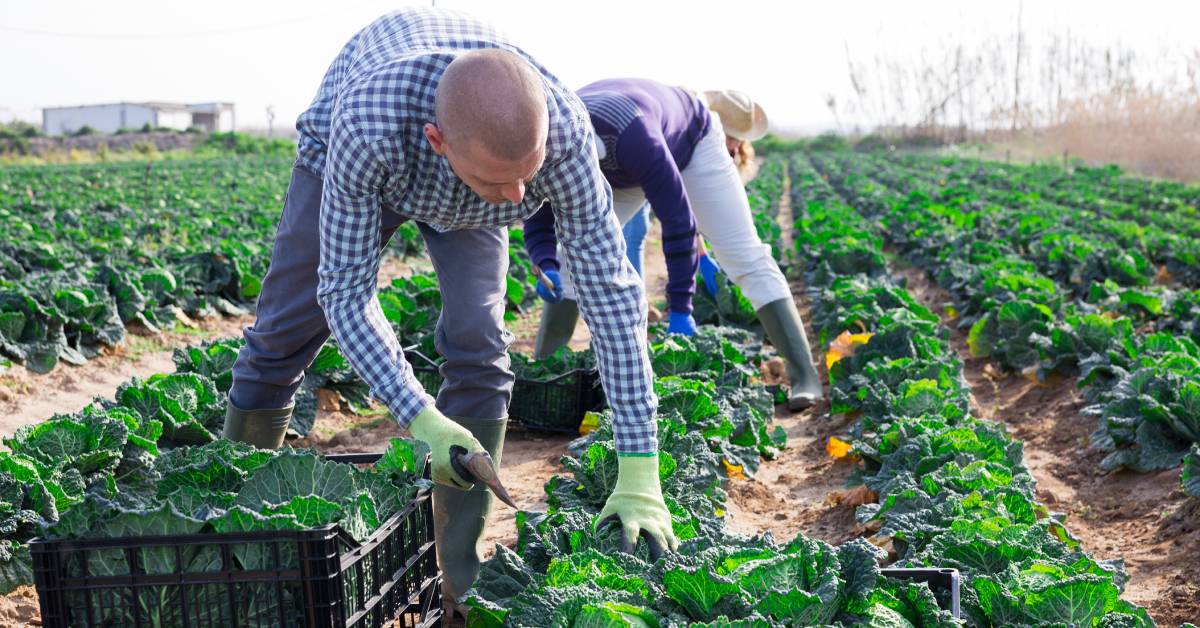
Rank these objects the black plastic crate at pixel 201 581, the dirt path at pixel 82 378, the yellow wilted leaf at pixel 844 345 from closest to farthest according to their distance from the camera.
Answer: the black plastic crate at pixel 201 581 < the dirt path at pixel 82 378 < the yellow wilted leaf at pixel 844 345

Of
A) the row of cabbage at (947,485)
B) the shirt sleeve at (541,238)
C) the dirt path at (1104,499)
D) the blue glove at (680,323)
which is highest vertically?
the shirt sleeve at (541,238)

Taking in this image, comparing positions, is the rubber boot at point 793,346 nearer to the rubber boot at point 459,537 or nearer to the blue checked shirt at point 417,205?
the rubber boot at point 459,537

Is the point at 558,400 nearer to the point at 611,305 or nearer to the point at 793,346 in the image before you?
the point at 793,346

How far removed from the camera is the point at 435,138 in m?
2.51

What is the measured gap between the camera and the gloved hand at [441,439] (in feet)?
8.93

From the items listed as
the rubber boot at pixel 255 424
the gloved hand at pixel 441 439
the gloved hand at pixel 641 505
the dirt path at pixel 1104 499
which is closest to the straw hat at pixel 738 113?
the dirt path at pixel 1104 499

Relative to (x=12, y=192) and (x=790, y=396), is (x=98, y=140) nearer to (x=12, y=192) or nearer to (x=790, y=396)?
(x=12, y=192)

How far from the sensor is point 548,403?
5.48m

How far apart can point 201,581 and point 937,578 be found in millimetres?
1635

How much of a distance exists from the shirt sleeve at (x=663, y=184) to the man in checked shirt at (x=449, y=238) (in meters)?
1.27

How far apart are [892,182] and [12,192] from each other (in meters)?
18.2

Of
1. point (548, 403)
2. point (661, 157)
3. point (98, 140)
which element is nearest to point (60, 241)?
point (548, 403)

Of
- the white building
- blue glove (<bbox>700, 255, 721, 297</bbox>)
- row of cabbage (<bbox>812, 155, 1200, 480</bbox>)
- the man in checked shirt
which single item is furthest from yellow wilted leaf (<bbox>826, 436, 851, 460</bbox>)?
the white building

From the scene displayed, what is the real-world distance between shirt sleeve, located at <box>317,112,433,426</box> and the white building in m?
92.2
